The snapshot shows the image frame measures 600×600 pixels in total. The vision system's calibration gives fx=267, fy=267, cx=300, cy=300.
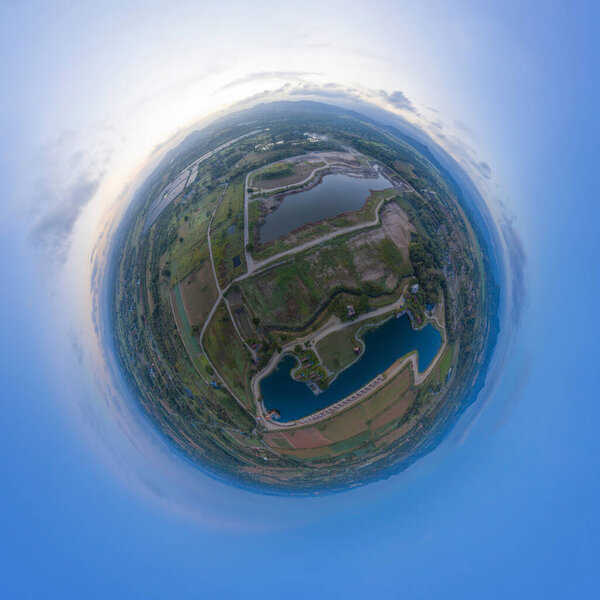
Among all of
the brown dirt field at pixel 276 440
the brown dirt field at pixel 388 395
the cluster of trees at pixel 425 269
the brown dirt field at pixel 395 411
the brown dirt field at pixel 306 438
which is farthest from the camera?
the cluster of trees at pixel 425 269

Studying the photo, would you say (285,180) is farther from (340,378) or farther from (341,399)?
(341,399)

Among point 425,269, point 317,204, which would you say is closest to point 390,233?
point 425,269

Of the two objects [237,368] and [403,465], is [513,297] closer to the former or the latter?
[403,465]

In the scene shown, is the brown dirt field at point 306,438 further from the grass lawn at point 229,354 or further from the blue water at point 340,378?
the grass lawn at point 229,354

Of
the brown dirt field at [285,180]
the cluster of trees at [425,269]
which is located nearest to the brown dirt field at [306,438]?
the cluster of trees at [425,269]

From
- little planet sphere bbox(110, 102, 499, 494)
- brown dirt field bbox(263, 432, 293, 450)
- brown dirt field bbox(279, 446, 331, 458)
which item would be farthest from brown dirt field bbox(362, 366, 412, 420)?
brown dirt field bbox(263, 432, 293, 450)

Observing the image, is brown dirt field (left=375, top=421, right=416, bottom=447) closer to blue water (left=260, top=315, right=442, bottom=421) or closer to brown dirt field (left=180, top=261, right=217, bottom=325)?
blue water (left=260, top=315, right=442, bottom=421)
